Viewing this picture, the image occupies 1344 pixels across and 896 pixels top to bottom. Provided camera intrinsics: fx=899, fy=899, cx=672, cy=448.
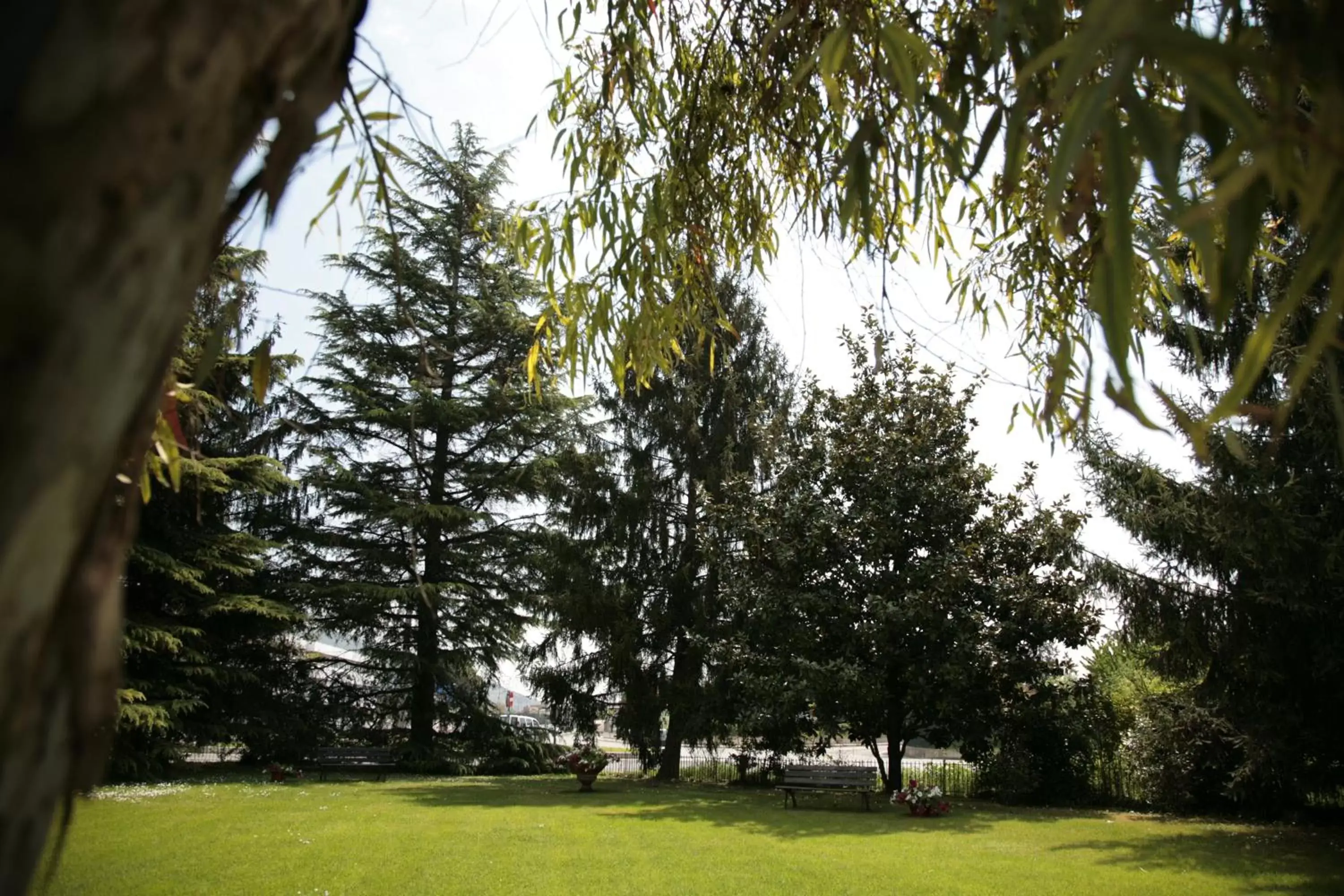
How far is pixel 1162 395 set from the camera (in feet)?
3.92

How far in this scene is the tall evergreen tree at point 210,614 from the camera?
1638 cm

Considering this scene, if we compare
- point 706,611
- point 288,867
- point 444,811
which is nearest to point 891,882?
point 288,867

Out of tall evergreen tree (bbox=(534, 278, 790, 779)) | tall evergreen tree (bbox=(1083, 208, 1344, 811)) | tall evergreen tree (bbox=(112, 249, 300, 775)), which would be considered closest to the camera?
tall evergreen tree (bbox=(1083, 208, 1344, 811))

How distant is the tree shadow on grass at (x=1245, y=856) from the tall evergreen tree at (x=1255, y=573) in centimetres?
91

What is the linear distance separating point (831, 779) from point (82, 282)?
16.1 metres

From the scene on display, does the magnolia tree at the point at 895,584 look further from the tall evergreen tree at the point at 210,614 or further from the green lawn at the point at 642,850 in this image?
the tall evergreen tree at the point at 210,614

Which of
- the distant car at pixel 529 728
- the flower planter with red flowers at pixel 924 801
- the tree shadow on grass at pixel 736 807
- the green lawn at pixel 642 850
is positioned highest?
the distant car at pixel 529 728

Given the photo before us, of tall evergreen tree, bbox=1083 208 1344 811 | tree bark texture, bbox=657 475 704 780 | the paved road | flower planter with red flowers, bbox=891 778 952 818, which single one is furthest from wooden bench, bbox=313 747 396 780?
tall evergreen tree, bbox=1083 208 1344 811

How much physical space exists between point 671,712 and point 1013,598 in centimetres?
810

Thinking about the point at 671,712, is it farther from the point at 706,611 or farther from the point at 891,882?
the point at 891,882

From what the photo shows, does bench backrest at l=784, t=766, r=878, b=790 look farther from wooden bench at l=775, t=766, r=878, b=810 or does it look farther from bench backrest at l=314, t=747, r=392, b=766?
bench backrest at l=314, t=747, r=392, b=766

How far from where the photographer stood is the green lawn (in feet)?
23.8

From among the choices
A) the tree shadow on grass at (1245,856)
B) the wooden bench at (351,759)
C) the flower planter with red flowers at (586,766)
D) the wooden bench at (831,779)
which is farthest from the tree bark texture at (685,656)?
the tree shadow on grass at (1245,856)

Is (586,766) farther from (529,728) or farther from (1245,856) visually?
(1245,856)
